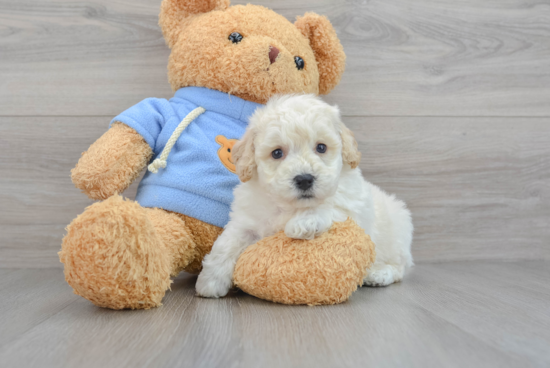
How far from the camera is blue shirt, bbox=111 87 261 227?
1242 mm

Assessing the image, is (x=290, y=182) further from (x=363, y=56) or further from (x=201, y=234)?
(x=363, y=56)

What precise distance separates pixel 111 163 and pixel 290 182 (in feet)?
1.77

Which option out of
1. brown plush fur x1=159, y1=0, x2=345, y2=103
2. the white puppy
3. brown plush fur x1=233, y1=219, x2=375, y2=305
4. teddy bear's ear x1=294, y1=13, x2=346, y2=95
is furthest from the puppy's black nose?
teddy bear's ear x1=294, y1=13, x2=346, y2=95

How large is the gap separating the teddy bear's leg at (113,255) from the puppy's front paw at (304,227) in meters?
0.31

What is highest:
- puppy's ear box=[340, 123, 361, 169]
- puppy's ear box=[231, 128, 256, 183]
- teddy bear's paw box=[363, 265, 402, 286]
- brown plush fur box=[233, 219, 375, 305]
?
puppy's ear box=[340, 123, 361, 169]

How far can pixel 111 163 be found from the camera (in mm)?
1216

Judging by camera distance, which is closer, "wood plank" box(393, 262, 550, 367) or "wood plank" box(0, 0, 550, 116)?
"wood plank" box(393, 262, 550, 367)

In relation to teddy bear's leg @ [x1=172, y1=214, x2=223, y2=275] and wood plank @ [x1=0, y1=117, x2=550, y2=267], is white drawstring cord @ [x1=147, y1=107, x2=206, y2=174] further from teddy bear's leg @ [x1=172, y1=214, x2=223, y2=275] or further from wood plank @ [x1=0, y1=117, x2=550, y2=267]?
wood plank @ [x1=0, y1=117, x2=550, y2=267]

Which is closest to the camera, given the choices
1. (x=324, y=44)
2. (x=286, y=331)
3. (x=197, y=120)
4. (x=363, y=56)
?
(x=286, y=331)

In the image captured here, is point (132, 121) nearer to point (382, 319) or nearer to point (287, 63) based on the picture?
point (287, 63)

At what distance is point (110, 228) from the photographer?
90cm

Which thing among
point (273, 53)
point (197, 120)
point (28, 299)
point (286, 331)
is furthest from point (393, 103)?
point (28, 299)

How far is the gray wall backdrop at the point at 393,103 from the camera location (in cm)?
162

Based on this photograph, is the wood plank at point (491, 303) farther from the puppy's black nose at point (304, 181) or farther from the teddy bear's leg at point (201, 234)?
the teddy bear's leg at point (201, 234)
